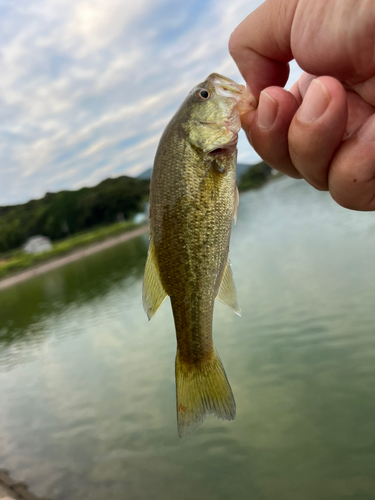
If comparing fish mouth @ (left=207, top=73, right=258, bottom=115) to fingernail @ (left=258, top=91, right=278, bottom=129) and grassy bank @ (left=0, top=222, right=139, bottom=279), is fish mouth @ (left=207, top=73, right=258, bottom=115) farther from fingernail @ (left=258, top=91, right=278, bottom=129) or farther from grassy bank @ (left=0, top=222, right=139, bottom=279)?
grassy bank @ (left=0, top=222, right=139, bottom=279)

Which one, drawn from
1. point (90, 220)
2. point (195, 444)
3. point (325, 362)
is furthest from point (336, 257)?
point (90, 220)

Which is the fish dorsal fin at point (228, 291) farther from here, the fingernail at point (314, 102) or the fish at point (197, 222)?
the fingernail at point (314, 102)

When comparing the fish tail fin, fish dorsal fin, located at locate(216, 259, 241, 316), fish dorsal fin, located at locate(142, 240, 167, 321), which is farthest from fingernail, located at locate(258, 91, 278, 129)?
the fish tail fin

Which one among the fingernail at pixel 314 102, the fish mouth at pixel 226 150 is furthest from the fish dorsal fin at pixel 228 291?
the fingernail at pixel 314 102

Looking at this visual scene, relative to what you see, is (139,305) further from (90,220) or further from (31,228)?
(31,228)

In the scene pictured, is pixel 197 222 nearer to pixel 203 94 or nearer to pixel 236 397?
pixel 203 94

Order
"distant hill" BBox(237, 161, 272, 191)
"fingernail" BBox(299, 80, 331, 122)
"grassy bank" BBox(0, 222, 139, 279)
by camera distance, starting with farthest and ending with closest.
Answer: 1. "distant hill" BBox(237, 161, 272, 191)
2. "grassy bank" BBox(0, 222, 139, 279)
3. "fingernail" BBox(299, 80, 331, 122)

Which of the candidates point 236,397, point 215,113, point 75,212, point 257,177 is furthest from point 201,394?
point 75,212
